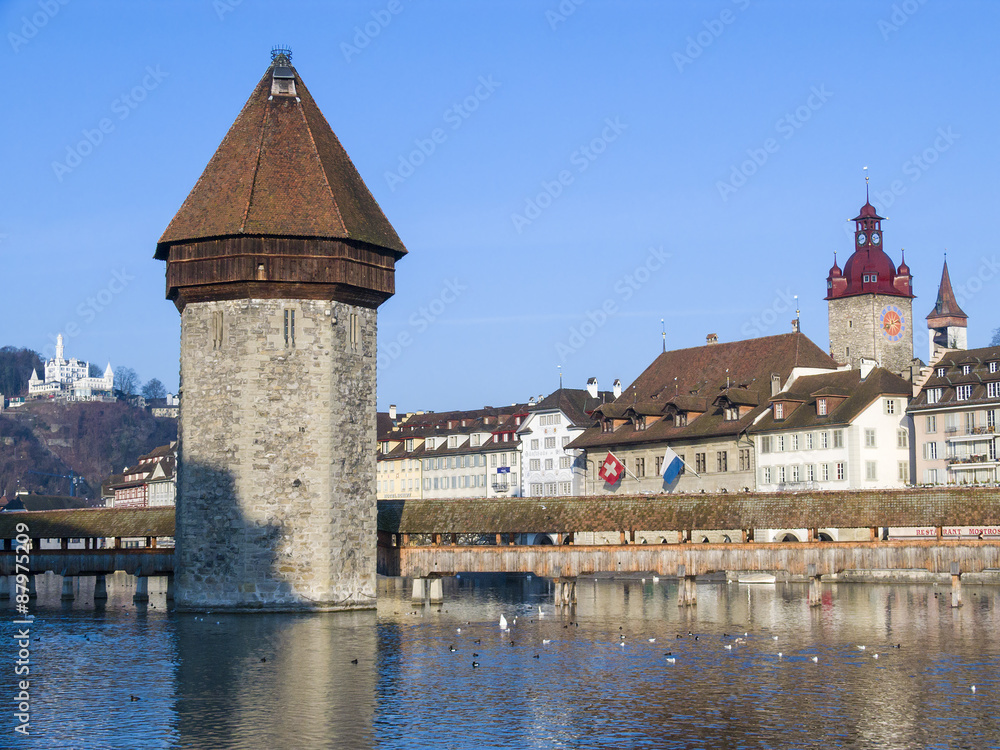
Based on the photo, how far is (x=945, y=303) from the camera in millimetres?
120938

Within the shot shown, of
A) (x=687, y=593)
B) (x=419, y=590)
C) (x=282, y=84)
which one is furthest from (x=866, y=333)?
(x=282, y=84)

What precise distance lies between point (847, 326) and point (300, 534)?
52.9 metres

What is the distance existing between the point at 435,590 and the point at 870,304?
44.7 m

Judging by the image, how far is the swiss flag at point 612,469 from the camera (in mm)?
71938

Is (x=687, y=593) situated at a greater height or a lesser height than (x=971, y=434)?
lesser

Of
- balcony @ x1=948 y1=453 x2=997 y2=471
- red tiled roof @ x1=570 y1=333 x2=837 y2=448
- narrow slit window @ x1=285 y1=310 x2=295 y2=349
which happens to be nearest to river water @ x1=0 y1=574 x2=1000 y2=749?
narrow slit window @ x1=285 y1=310 x2=295 y2=349

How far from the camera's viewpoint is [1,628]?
1390 inches

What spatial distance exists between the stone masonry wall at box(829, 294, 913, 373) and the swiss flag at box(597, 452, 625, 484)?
55.2 ft

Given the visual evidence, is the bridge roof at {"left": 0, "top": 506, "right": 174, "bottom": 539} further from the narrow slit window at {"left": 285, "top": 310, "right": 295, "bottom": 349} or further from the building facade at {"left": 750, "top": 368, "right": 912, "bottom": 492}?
the building facade at {"left": 750, "top": 368, "right": 912, "bottom": 492}

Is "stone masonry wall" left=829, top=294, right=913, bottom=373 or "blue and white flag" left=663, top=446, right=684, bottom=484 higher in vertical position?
"stone masonry wall" left=829, top=294, right=913, bottom=373

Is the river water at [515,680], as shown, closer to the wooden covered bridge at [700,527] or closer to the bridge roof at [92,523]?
the wooden covered bridge at [700,527]

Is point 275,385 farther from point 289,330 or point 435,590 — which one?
point 435,590

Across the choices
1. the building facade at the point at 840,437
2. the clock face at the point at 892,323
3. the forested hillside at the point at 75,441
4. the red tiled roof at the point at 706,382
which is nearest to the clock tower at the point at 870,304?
the clock face at the point at 892,323

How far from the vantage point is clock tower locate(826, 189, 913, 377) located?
3184 inches
